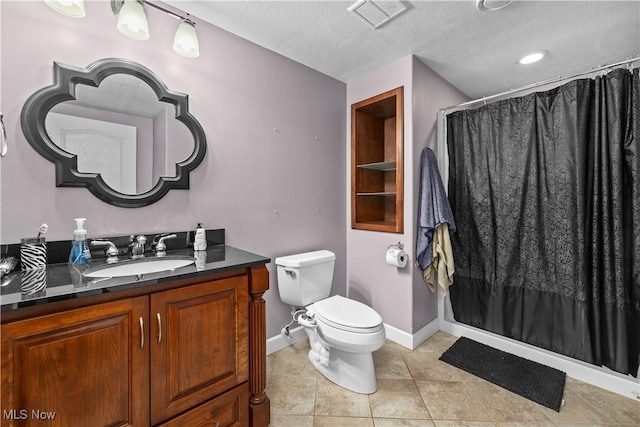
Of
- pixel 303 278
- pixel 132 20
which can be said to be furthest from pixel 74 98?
pixel 303 278

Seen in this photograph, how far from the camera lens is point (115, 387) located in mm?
964

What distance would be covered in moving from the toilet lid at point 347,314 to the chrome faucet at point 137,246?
1069 mm

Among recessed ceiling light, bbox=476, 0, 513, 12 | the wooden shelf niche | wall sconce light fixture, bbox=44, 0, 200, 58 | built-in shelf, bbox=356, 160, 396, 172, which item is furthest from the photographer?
built-in shelf, bbox=356, 160, 396, 172

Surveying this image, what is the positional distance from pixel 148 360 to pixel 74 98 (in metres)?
1.27

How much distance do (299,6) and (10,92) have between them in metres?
1.46

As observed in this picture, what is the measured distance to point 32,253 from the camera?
113 centimetres

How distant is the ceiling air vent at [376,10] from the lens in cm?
155

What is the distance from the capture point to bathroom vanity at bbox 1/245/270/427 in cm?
82

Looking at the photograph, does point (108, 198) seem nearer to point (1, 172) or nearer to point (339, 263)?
point (1, 172)

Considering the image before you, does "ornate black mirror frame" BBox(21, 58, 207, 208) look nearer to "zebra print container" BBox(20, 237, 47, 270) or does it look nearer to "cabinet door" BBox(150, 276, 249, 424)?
"zebra print container" BBox(20, 237, 47, 270)

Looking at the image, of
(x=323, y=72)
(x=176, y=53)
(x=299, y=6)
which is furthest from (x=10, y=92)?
(x=323, y=72)

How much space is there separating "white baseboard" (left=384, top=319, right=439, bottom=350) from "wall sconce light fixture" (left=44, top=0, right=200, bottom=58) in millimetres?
2285

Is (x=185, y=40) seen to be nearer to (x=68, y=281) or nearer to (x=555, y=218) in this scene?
(x=68, y=281)
